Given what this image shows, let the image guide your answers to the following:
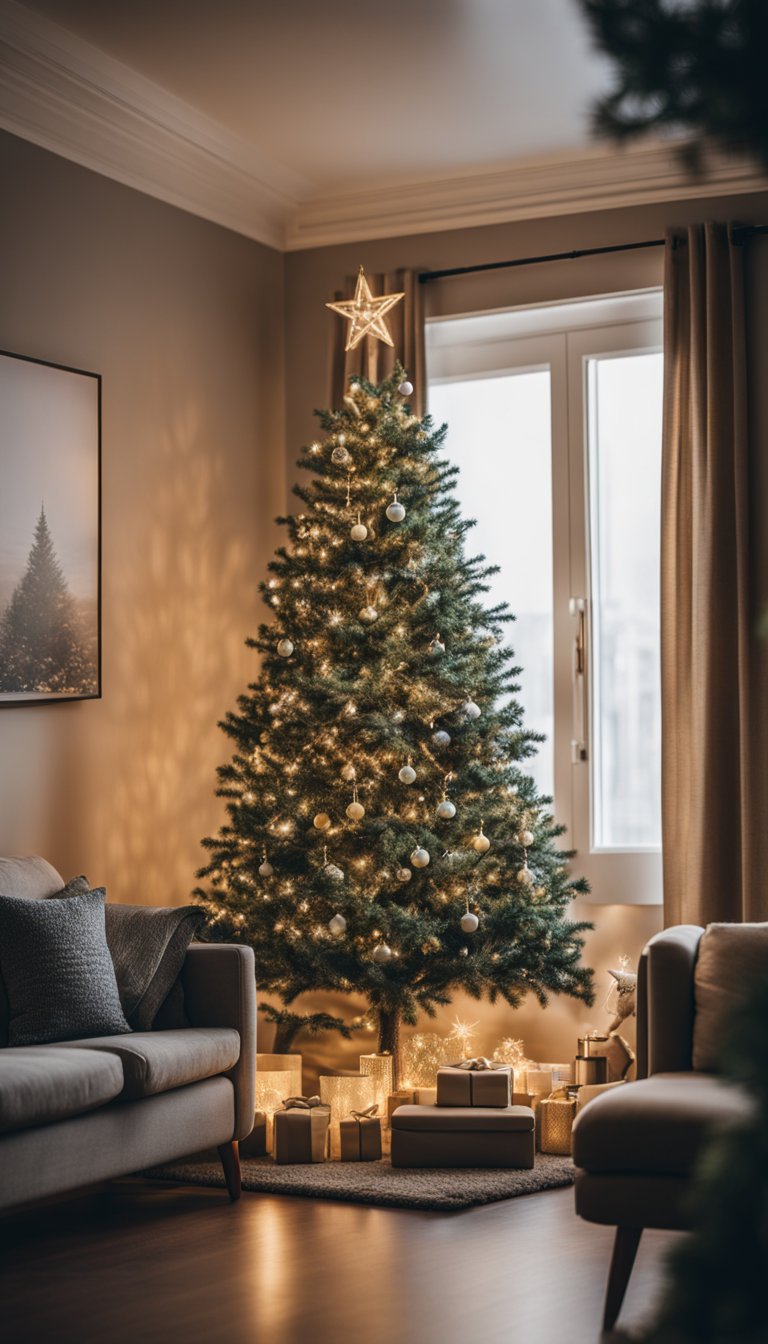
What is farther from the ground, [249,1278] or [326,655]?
[326,655]

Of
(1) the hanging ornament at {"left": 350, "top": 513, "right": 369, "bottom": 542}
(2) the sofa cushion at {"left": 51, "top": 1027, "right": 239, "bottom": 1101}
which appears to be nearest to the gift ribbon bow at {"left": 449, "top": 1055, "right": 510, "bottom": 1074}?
(2) the sofa cushion at {"left": 51, "top": 1027, "right": 239, "bottom": 1101}

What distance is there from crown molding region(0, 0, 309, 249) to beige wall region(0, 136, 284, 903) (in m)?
0.07

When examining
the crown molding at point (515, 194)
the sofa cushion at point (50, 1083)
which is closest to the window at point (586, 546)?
the crown molding at point (515, 194)

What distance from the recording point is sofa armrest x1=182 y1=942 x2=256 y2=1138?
161 inches

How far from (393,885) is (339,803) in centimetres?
31

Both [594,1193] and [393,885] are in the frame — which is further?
[393,885]

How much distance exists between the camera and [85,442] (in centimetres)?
478

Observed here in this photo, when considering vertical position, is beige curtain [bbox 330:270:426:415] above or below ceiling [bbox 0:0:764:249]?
below

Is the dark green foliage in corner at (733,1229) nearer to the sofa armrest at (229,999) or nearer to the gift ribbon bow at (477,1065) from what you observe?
the sofa armrest at (229,999)

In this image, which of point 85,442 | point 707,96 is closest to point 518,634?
point 85,442

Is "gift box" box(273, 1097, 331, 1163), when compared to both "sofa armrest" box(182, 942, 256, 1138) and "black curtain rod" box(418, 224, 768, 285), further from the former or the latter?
"black curtain rod" box(418, 224, 768, 285)

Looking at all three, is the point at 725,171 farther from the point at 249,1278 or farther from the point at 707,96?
the point at 707,96

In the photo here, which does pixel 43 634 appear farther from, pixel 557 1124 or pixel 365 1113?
pixel 557 1124

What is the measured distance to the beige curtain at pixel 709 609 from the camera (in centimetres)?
481
